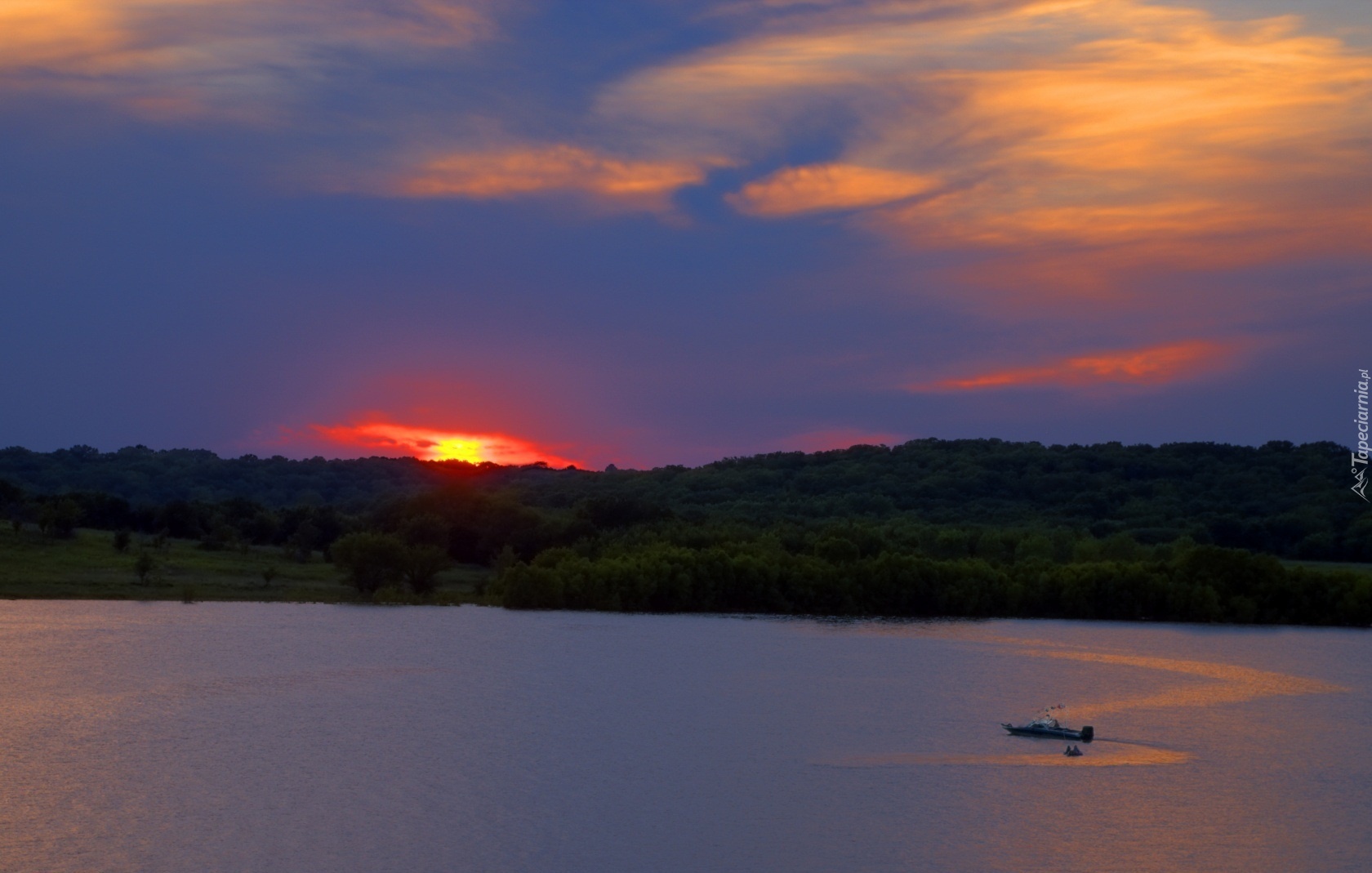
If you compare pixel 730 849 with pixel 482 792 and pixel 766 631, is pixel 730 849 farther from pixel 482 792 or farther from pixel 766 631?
pixel 766 631

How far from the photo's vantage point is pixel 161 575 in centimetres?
7681

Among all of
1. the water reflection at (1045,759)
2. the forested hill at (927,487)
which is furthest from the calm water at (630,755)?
the forested hill at (927,487)

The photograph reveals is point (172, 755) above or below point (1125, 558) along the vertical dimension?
below

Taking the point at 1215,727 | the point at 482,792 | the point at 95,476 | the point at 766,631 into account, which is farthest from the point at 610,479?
the point at 482,792

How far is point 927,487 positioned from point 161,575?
75.3m

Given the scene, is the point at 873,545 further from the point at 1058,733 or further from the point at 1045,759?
the point at 1045,759

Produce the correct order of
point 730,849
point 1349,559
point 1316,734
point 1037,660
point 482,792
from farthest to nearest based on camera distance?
1. point 1349,559
2. point 1037,660
3. point 1316,734
4. point 482,792
5. point 730,849

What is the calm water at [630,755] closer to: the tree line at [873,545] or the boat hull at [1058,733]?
the boat hull at [1058,733]

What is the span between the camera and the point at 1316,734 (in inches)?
1897

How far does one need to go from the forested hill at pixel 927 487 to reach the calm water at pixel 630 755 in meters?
40.4

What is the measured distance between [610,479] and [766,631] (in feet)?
268

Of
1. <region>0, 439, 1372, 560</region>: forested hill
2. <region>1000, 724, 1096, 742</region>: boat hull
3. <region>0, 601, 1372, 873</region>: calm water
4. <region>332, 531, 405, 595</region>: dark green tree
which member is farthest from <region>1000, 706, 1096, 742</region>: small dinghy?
<region>0, 439, 1372, 560</region>: forested hill

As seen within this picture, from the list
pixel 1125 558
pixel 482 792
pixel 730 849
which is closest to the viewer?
pixel 730 849

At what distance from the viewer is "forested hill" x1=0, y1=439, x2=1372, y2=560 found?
111938mm
